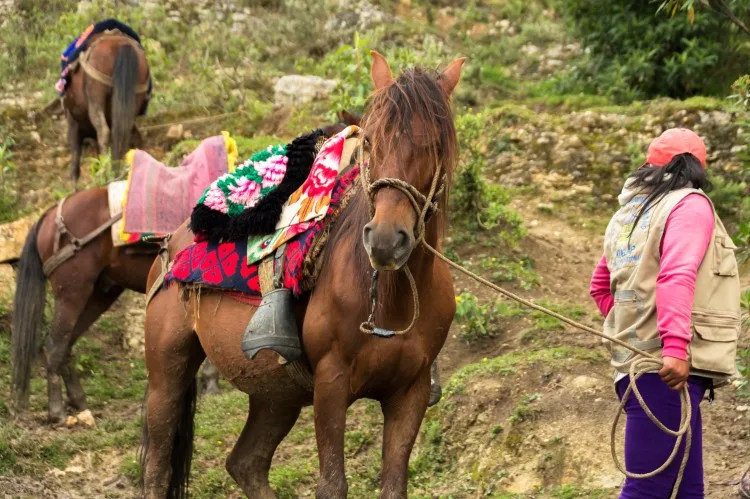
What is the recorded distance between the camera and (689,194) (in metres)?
3.36

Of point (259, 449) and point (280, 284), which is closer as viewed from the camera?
point (280, 284)

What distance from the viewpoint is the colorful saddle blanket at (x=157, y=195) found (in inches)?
278

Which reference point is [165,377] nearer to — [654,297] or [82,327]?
[654,297]

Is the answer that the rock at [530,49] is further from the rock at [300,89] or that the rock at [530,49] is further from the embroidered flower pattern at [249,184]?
the embroidered flower pattern at [249,184]

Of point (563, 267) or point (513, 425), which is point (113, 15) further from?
point (513, 425)

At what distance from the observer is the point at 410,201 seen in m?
3.29

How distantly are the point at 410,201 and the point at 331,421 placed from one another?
98 cm

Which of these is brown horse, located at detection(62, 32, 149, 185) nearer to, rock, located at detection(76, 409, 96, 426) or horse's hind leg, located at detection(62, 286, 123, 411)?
horse's hind leg, located at detection(62, 286, 123, 411)

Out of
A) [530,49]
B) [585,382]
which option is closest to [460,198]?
[585,382]

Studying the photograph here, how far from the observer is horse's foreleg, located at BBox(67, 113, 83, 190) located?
10.6 meters

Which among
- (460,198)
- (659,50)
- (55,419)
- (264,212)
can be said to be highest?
(659,50)

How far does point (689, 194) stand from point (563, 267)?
5287mm

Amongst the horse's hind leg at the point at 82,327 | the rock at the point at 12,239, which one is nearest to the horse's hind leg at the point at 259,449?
the horse's hind leg at the point at 82,327

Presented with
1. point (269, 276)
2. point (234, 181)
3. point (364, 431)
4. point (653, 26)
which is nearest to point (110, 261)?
point (364, 431)
